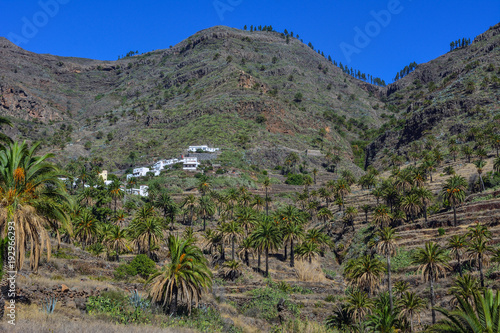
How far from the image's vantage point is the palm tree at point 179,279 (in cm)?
2611

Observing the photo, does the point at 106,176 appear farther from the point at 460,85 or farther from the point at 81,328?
the point at 460,85

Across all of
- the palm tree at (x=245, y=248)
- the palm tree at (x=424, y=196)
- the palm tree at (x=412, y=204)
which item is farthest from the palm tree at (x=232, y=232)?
the palm tree at (x=424, y=196)

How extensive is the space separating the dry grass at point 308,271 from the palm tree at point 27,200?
46.5 m

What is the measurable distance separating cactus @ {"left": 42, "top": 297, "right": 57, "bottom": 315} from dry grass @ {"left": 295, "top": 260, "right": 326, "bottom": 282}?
4179 centimetres

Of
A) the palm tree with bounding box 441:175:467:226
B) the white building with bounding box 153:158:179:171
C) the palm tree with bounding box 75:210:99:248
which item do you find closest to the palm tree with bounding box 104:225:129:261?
the palm tree with bounding box 75:210:99:248

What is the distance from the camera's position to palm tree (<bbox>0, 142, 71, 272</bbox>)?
1538cm

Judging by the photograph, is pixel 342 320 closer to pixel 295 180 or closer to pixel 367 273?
pixel 367 273

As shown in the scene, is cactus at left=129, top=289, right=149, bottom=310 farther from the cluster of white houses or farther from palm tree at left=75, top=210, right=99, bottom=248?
the cluster of white houses

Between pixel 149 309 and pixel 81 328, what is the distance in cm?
914

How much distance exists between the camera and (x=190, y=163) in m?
131

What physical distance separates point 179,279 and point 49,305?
351 inches

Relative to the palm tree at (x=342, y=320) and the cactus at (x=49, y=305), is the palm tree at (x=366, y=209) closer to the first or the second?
the palm tree at (x=342, y=320)

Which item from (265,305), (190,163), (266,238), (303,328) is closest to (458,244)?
(266,238)

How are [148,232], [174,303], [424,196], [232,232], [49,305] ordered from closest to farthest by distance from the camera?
1. [49,305]
2. [174,303]
3. [148,232]
4. [232,232]
5. [424,196]
